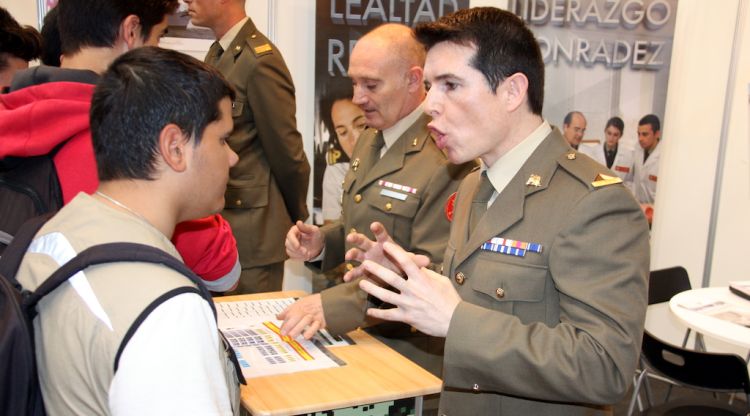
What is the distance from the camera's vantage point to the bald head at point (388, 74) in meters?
2.28

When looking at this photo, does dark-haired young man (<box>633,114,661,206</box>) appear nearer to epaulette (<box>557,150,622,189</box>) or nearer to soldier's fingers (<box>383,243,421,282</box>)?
epaulette (<box>557,150,622,189</box>)

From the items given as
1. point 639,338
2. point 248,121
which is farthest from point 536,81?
point 248,121

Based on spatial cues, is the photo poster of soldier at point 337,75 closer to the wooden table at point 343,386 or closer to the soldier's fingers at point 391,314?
the wooden table at point 343,386

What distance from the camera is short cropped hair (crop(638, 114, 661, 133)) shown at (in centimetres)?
437

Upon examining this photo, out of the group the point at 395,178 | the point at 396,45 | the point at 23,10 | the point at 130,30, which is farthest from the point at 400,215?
the point at 23,10

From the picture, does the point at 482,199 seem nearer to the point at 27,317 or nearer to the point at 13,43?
the point at 27,317

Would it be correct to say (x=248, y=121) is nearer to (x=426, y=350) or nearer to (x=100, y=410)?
(x=426, y=350)

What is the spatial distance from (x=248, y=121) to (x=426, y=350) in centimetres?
142

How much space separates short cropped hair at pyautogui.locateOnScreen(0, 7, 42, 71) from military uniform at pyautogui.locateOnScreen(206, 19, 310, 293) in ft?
2.54

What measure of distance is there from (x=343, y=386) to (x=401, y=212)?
2.37 feet

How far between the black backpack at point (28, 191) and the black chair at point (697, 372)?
2324 millimetres

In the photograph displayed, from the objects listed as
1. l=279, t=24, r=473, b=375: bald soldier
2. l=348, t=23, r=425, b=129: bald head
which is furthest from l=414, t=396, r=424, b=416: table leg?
l=348, t=23, r=425, b=129: bald head

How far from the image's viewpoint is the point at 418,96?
2.35 m

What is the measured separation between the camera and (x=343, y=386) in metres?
1.57
